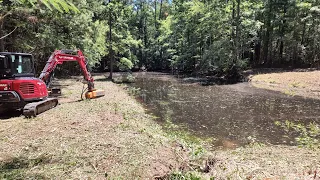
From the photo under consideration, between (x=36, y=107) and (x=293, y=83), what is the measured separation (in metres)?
20.4

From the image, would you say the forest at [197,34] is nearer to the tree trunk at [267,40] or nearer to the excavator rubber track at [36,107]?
Answer: the tree trunk at [267,40]

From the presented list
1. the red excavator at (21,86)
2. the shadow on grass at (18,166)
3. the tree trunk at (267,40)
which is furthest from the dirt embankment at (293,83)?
the shadow on grass at (18,166)

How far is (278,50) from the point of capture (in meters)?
37.8

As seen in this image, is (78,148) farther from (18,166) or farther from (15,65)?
(15,65)

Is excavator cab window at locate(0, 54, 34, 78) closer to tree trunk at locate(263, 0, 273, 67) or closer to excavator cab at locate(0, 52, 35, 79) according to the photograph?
excavator cab at locate(0, 52, 35, 79)

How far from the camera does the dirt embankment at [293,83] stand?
64.4 feet

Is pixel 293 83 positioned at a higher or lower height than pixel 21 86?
lower

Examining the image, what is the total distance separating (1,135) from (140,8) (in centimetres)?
5342

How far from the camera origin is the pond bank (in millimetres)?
5062

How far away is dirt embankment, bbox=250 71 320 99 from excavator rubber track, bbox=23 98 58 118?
621 inches

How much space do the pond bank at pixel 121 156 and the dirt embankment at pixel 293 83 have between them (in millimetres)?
13576

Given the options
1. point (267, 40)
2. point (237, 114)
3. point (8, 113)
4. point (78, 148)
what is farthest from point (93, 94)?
point (267, 40)

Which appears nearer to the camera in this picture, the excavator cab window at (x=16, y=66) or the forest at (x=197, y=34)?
the excavator cab window at (x=16, y=66)

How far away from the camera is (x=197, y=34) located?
4100 cm
